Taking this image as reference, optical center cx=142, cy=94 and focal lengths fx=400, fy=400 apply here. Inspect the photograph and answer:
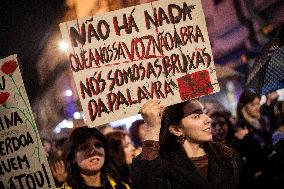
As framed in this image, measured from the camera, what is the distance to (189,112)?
329 centimetres

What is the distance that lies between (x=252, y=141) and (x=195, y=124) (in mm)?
1546

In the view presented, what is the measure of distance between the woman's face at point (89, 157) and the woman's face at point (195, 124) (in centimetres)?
80

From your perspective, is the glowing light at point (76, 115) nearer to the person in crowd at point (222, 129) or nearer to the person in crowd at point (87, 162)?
the person in crowd at point (222, 129)

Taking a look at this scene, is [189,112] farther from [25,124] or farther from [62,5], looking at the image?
[62,5]

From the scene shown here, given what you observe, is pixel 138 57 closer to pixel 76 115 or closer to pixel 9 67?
pixel 9 67

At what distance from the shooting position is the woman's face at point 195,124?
3229mm

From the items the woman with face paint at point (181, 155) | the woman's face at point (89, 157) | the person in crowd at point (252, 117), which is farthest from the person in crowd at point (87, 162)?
the person in crowd at point (252, 117)

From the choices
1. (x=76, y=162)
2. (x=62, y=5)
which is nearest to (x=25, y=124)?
(x=76, y=162)

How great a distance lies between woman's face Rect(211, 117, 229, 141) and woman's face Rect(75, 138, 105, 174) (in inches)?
80.6

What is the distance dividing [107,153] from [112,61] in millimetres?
1015

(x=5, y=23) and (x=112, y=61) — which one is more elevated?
(x=5, y=23)

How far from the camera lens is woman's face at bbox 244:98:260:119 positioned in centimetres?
483

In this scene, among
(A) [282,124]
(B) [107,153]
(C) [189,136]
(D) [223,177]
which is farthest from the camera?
(A) [282,124]

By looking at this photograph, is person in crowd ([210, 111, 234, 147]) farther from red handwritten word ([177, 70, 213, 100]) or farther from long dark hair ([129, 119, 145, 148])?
red handwritten word ([177, 70, 213, 100])
